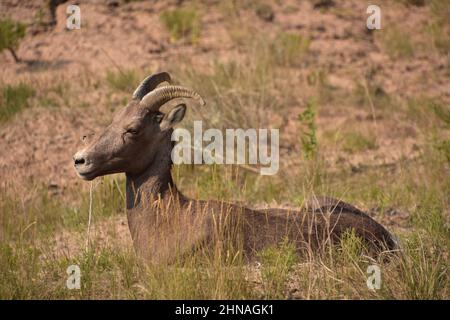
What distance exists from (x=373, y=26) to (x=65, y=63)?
627 cm

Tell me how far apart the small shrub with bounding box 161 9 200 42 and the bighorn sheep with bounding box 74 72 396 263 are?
7764mm

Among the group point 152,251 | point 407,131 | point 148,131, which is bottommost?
point 407,131

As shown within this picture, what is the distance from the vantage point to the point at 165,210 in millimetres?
7500

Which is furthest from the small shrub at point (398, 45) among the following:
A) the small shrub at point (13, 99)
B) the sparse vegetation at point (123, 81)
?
the small shrub at point (13, 99)

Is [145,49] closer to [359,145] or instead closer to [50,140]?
[50,140]

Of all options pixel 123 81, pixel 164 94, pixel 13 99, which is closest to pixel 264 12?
pixel 123 81

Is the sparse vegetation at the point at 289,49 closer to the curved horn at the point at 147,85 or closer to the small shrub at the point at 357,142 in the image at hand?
the small shrub at the point at 357,142

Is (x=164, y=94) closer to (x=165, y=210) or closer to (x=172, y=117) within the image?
(x=172, y=117)

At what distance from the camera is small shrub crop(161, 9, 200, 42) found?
51.0 feet

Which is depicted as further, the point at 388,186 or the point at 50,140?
the point at 50,140

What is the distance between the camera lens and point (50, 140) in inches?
493

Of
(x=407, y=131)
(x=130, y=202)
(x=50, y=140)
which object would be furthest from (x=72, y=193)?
(x=407, y=131)

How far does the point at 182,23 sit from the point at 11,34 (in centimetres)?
336

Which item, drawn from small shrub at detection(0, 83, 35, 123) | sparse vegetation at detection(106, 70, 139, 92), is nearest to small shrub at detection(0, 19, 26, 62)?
small shrub at detection(0, 83, 35, 123)
